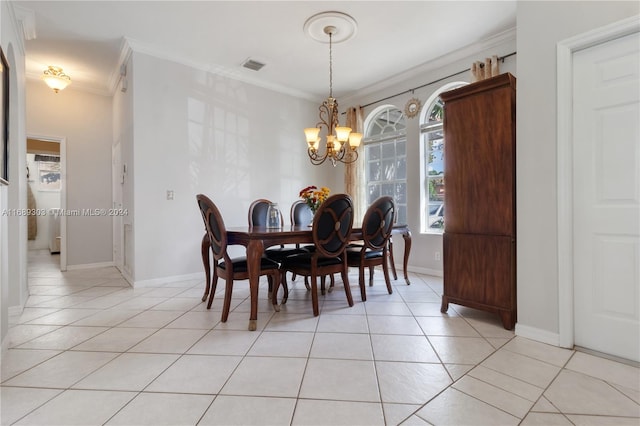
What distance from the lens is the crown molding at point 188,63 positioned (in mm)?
3580

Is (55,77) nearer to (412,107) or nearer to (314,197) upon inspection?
(314,197)

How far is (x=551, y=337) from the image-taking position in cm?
198

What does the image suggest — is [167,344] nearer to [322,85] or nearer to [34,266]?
[322,85]

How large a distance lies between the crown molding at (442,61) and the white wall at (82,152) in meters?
4.26

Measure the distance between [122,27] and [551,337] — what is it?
4.76 m

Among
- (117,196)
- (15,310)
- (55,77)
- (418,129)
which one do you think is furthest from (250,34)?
(15,310)

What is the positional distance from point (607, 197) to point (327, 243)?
6.14ft

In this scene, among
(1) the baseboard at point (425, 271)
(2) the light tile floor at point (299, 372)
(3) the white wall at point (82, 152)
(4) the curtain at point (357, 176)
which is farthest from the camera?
(4) the curtain at point (357, 176)

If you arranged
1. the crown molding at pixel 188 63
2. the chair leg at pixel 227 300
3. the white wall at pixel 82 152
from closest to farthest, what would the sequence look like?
the chair leg at pixel 227 300
the crown molding at pixel 188 63
the white wall at pixel 82 152

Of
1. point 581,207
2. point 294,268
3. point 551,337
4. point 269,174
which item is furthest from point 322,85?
point 551,337

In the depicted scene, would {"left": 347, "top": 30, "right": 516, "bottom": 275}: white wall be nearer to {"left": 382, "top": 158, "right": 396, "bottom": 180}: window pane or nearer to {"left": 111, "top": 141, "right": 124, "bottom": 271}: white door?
{"left": 382, "top": 158, "right": 396, "bottom": 180}: window pane

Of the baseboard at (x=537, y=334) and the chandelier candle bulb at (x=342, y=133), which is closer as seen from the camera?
the baseboard at (x=537, y=334)

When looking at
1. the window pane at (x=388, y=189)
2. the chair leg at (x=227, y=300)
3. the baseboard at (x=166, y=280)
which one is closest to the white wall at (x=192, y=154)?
the baseboard at (x=166, y=280)

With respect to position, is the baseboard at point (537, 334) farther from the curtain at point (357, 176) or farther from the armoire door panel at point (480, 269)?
the curtain at point (357, 176)
